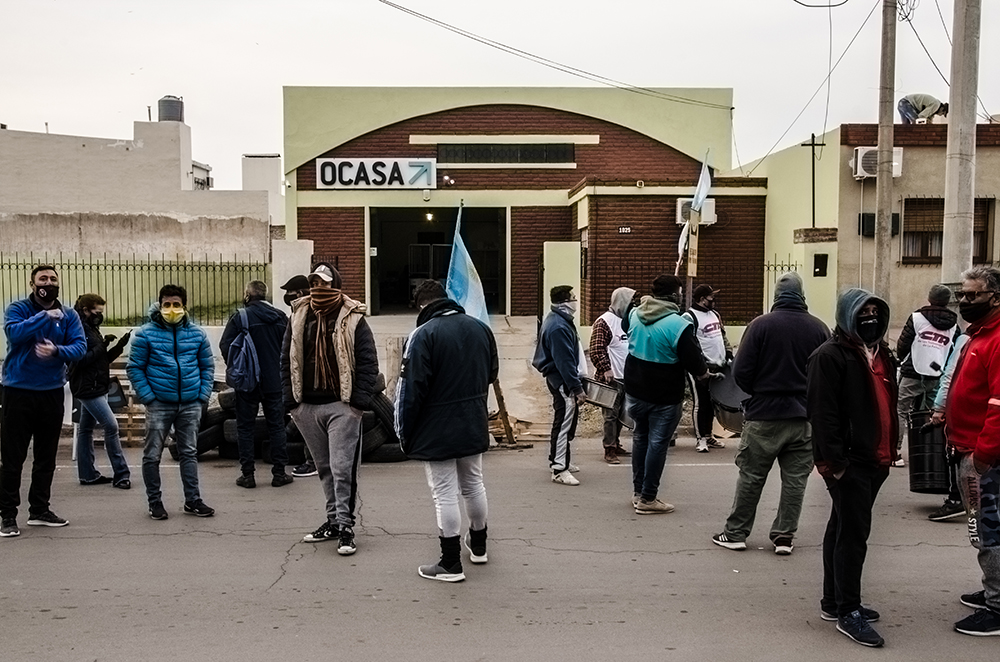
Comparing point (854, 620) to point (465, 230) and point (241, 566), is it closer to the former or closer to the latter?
point (241, 566)

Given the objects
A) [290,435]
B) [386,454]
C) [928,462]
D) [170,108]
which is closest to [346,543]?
[386,454]

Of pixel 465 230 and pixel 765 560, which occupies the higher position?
pixel 465 230

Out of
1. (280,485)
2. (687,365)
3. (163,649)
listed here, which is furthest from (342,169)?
(163,649)

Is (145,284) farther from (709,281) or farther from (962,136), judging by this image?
(962,136)

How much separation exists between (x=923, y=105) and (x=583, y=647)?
1860 centimetres

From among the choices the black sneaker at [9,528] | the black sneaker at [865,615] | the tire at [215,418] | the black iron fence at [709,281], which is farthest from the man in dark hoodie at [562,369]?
the black iron fence at [709,281]

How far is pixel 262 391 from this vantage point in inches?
330

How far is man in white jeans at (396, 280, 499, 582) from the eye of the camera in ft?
18.9

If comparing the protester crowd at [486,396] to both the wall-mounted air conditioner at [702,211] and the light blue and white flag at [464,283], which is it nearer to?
the light blue and white flag at [464,283]

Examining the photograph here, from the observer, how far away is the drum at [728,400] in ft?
30.6

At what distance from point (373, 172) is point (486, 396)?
19.8 m

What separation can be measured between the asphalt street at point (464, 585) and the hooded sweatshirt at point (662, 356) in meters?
1.01

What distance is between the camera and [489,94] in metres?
24.9

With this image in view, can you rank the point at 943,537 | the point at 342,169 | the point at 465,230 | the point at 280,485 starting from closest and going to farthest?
1. the point at 943,537
2. the point at 280,485
3. the point at 342,169
4. the point at 465,230
